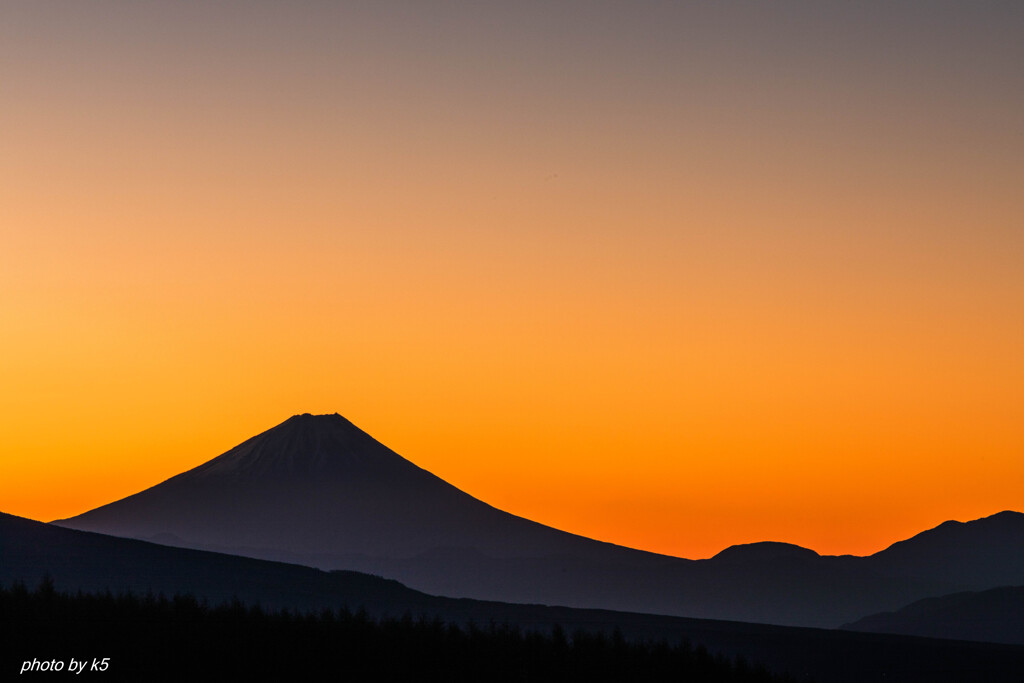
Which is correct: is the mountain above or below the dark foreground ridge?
above

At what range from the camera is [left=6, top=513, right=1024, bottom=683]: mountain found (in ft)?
130

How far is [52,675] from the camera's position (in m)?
30.7

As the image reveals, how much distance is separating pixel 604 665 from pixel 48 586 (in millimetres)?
15824

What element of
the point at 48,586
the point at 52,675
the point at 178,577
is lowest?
the point at 52,675

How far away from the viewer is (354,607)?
3551 inches

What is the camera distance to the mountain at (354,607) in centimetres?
3949

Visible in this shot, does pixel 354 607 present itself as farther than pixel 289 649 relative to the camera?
Yes

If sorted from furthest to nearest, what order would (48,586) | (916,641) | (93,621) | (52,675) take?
(916,641)
(48,586)
(93,621)
(52,675)

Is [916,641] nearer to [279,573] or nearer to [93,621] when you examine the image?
[93,621]

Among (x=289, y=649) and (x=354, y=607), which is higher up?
(x=354, y=607)

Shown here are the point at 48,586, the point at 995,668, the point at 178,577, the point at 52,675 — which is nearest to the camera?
the point at 52,675

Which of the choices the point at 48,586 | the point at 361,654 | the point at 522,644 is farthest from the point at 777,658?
the point at 48,586

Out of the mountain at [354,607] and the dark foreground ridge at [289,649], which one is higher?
the mountain at [354,607]

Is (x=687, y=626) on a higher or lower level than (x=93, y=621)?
higher
